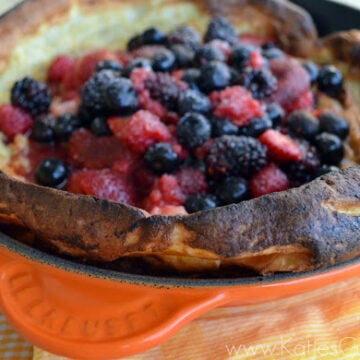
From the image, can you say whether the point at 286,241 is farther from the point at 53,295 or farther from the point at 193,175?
the point at 53,295

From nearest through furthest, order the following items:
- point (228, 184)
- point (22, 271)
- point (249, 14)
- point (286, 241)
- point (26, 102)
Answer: point (286, 241)
point (22, 271)
point (228, 184)
point (26, 102)
point (249, 14)

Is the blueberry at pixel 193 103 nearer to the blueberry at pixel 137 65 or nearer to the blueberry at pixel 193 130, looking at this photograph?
the blueberry at pixel 193 130

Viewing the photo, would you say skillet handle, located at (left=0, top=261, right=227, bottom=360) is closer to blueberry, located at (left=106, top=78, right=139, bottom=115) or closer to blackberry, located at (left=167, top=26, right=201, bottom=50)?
blueberry, located at (left=106, top=78, right=139, bottom=115)

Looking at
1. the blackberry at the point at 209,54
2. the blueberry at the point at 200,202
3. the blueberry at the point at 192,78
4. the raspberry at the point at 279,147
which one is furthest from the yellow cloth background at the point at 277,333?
the blackberry at the point at 209,54

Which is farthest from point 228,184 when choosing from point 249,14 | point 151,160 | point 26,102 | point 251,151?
point 249,14

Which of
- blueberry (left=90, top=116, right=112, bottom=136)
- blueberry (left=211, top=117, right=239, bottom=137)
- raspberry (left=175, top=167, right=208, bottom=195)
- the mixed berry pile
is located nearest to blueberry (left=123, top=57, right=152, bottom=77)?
the mixed berry pile
